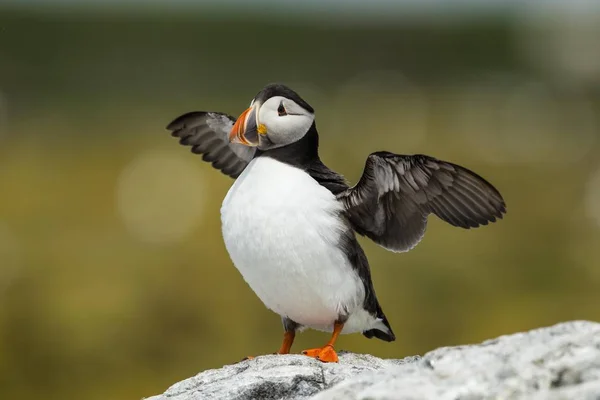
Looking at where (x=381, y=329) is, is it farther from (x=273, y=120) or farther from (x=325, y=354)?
(x=273, y=120)

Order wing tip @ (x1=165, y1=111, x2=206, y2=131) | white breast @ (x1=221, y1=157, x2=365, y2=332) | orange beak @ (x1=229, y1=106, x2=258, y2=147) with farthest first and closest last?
1. wing tip @ (x1=165, y1=111, x2=206, y2=131)
2. orange beak @ (x1=229, y1=106, x2=258, y2=147)
3. white breast @ (x1=221, y1=157, x2=365, y2=332)

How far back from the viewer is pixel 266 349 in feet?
33.6

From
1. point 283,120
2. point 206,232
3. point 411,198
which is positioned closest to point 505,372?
point 411,198

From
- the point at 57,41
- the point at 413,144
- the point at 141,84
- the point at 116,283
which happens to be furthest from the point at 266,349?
the point at 57,41

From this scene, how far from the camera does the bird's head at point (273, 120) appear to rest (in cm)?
493

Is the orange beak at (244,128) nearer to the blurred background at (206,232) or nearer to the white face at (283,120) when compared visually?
the white face at (283,120)

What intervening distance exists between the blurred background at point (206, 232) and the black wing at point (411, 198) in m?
4.95

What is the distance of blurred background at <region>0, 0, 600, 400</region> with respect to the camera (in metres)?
10.5

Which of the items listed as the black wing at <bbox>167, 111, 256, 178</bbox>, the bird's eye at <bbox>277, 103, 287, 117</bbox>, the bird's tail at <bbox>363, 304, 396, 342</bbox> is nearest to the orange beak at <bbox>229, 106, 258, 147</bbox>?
the bird's eye at <bbox>277, 103, 287, 117</bbox>

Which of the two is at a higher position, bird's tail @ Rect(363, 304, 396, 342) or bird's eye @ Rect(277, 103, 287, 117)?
bird's eye @ Rect(277, 103, 287, 117)

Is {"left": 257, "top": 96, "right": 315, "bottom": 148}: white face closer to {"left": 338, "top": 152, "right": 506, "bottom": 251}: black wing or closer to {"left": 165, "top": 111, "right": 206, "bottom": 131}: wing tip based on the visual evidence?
{"left": 338, "top": 152, "right": 506, "bottom": 251}: black wing

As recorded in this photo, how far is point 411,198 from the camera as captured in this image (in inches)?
197

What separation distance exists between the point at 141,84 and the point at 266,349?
17.6m

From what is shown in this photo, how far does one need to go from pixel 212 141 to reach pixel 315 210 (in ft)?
4.09
